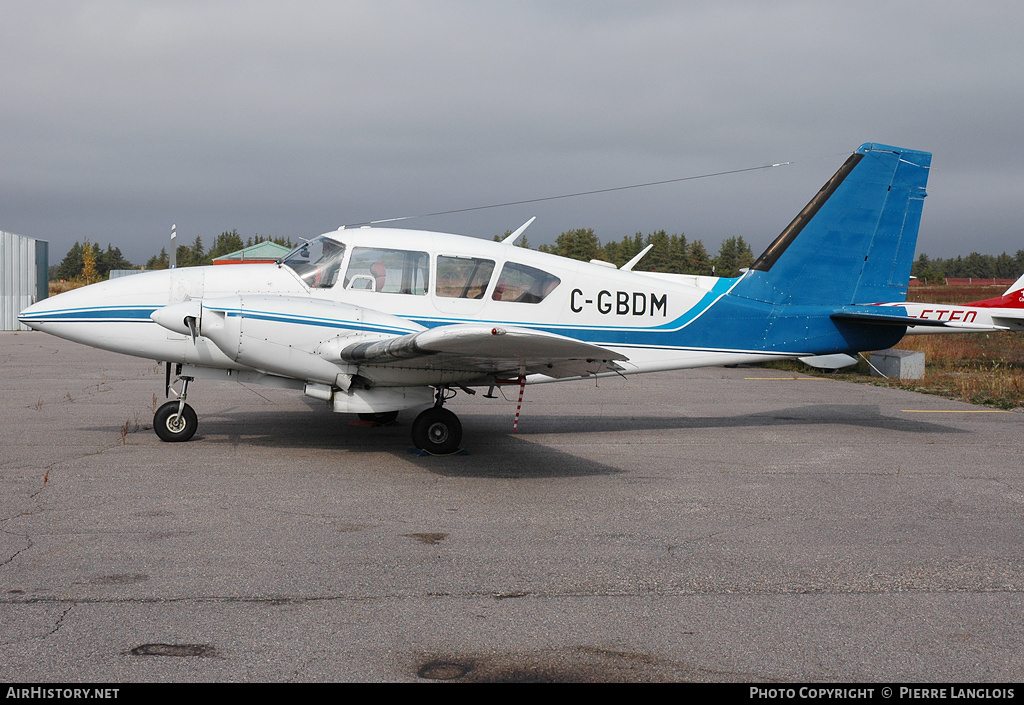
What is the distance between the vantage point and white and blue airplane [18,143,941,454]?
8305 mm

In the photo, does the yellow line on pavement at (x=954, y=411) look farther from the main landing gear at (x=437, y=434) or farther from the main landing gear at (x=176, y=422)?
the main landing gear at (x=176, y=422)

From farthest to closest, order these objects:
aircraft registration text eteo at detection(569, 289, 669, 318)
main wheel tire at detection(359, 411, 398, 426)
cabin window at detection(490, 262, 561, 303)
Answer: main wheel tire at detection(359, 411, 398, 426) → aircraft registration text eteo at detection(569, 289, 669, 318) → cabin window at detection(490, 262, 561, 303)

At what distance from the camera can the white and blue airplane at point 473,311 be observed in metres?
8.30

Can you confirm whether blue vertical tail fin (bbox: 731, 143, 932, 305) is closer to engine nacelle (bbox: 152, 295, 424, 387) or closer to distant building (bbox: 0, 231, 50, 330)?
engine nacelle (bbox: 152, 295, 424, 387)

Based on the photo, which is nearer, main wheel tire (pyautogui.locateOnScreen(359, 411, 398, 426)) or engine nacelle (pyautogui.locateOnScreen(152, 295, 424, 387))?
engine nacelle (pyautogui.locateOnScreen(152, 295, 424, 387))

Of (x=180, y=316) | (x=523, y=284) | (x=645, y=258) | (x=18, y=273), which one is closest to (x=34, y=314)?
(x=180, y=316)

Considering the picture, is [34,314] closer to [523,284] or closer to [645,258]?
[523,284]

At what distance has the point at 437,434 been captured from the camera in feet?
29.0

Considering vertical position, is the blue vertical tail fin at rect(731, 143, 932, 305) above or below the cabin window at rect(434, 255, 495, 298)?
above

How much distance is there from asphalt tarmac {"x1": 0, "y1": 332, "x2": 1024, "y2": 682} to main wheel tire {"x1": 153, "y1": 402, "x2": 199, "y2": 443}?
0.34 meters

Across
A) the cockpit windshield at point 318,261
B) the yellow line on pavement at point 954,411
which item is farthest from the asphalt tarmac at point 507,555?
the yellow line on pavement at point 954,411


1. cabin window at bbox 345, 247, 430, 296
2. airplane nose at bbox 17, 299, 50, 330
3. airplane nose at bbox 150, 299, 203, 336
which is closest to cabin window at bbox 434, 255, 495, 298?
cabin window at bbox 345, 247, 430, 296

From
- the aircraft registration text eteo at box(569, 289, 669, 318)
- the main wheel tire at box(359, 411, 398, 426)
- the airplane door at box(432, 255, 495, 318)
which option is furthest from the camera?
the main wheel tire at box(359, 411, 398, 426)

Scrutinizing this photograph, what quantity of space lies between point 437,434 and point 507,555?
3.67m
